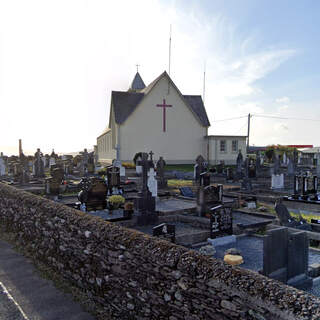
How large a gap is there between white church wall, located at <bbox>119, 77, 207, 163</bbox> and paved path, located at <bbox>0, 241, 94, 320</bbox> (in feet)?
88.2

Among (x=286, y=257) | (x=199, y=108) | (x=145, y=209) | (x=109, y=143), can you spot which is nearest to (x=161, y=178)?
(x=145, y=209)

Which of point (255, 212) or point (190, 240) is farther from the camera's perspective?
point (255, 212)

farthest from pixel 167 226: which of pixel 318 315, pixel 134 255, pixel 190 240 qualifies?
pixel 318 315

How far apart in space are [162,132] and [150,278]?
31.7 m

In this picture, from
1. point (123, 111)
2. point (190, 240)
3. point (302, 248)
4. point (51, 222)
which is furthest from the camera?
point (123, 111)

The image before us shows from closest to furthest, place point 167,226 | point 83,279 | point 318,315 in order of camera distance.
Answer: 1. point 318,315
2. point 83,279
3. point 167,226

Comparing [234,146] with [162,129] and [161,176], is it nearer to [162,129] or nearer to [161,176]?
[162,129]

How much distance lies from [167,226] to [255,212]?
5510 mm

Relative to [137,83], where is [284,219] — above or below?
below

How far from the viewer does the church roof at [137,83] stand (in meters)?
49.6

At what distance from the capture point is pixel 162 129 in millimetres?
34938

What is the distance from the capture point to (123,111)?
34.5m

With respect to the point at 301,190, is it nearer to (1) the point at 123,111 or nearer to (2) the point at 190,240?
(2) the point at 190,240

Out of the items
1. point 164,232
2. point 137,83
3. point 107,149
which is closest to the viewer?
point 164,232
